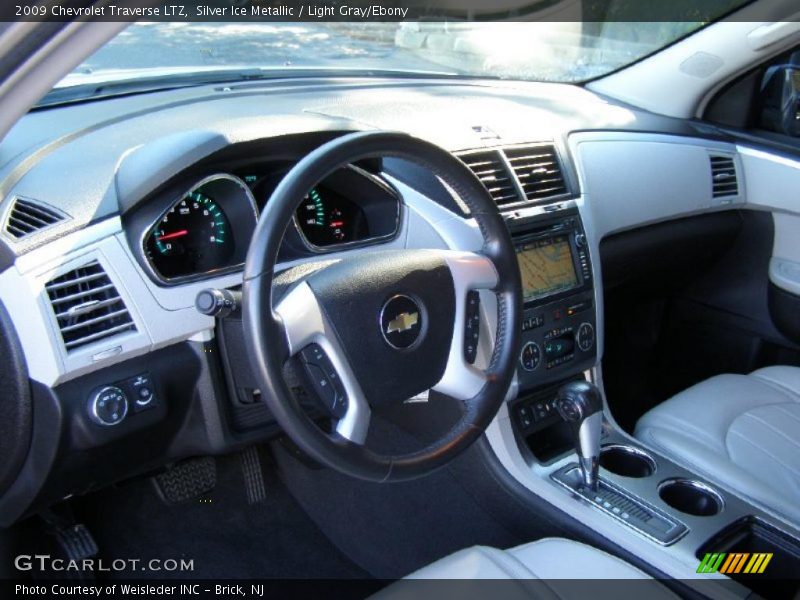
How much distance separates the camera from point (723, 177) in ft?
9.30

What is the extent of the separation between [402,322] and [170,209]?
488mm

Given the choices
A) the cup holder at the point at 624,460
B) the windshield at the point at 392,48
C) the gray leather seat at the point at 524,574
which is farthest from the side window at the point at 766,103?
the gray leather seat at the point at 524,574

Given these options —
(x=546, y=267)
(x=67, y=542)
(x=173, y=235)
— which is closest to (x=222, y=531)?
(x=67, y=542)

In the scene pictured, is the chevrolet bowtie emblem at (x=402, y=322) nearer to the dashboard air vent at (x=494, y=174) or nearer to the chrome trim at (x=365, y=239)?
the chrome trim at (x=365, y=239)

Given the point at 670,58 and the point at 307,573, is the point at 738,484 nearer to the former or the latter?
the point at 307,573

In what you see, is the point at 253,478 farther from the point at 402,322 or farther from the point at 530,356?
the point at 402,322

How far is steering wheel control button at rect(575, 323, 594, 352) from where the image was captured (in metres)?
2.20

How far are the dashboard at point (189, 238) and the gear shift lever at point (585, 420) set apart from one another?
167mm

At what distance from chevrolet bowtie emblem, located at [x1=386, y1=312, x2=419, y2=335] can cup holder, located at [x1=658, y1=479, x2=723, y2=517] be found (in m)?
0.87

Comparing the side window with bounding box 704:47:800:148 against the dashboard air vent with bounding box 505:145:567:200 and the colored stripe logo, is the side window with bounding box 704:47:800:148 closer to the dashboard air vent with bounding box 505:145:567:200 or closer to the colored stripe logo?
the dashboard air vent with bounding box 505:145:567:200

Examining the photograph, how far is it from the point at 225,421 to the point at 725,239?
1.98 m

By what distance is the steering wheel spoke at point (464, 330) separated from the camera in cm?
153

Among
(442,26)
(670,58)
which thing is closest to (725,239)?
(670,58)

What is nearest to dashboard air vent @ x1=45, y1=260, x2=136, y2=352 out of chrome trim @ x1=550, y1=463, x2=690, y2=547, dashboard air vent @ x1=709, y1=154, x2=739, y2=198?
chrome trim @ x1=550, y1=463, x2=690, y2=547
